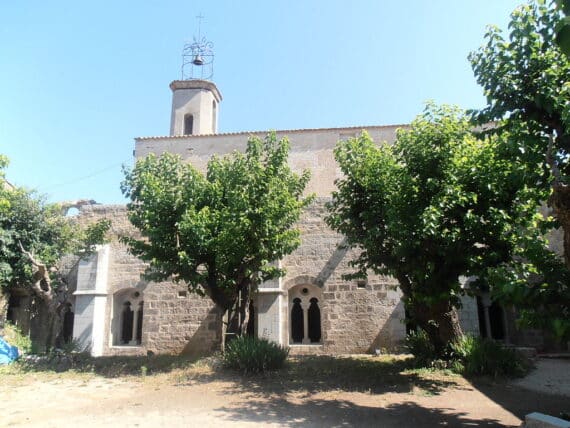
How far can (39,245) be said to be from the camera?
13906mm

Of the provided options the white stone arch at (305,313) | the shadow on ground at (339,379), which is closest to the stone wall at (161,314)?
the white stone arch at (305,313)

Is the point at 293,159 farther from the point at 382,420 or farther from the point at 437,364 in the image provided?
the point at 382,420

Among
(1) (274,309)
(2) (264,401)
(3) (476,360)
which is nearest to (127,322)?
(1) (274,309)

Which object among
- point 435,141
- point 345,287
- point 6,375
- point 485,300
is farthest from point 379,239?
point 6,375

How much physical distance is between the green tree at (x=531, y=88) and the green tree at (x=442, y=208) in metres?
0.96

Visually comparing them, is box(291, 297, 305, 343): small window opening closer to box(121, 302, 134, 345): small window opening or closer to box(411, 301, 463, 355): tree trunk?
box(411, 301, 463, 355): tree trunk

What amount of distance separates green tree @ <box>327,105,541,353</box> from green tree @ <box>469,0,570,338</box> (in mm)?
993

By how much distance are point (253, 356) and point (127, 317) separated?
23.9 feet

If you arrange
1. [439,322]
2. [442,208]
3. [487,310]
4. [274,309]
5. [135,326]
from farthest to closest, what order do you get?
[135,326] → [487,310] → [274,309] → [439,322] → [442,208]

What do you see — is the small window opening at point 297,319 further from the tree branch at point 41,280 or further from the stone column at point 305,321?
the tree branch at point 41,280

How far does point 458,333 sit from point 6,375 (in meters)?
10.2

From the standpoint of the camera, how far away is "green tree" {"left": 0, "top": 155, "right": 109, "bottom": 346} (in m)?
13.4

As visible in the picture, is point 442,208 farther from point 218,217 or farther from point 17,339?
point 17,339

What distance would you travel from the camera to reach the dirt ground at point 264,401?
6109mm
